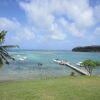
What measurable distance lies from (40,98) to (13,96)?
2.05m

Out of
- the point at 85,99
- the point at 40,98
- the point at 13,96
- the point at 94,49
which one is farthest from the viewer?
the point at 94,49

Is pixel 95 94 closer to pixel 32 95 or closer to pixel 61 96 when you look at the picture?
pixel 61 96

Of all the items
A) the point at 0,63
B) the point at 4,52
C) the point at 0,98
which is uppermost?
the point at 4,52

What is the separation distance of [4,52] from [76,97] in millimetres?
8483

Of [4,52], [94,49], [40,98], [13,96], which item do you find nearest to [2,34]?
[4,52]

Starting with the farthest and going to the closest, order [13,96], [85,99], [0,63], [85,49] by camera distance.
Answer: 1. [85,49]
2. [0,63]
3. [13,96]
4. [85,99]

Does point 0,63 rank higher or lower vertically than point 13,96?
higher

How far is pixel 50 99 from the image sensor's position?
1005 centimetres

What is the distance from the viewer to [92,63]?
27.3 meters

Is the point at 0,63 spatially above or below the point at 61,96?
above

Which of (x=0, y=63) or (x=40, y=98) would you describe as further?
(x=0, y=63)

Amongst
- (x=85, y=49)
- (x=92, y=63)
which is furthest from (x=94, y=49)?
(x=92, y=63)

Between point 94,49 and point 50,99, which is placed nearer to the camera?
point 50,99

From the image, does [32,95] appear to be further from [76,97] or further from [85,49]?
[85,49]
